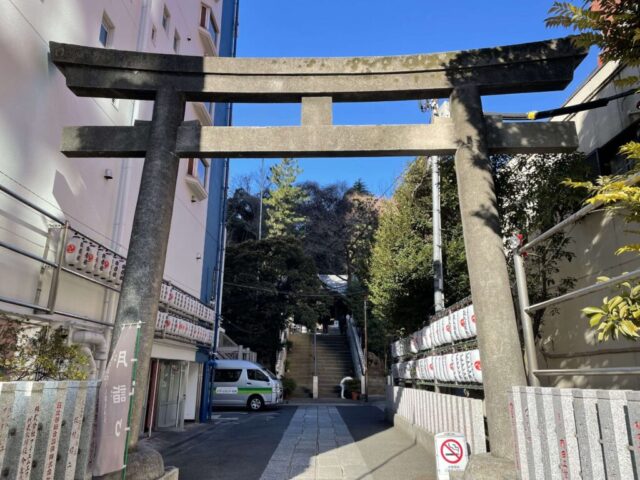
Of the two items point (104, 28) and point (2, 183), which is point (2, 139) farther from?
point (104, 28)

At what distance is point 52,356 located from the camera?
4.81 meters

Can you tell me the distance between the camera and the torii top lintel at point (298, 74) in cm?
646

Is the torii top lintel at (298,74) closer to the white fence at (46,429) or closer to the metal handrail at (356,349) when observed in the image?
the white fence at (46,429)

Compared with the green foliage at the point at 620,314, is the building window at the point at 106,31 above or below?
above

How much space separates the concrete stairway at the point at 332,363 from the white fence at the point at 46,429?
87.5 feet

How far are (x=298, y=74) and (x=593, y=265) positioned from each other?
6151 mm

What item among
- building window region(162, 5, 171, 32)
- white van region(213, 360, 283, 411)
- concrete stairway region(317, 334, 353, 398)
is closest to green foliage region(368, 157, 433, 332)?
building window region(162, 5, 171, 32)

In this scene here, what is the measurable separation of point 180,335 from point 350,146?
27.7ft

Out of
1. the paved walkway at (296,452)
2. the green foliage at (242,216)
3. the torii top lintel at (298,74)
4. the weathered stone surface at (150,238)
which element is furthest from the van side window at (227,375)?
the green foliage at (242,216)

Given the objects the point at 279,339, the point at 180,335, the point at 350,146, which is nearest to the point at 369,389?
the point at 279,339

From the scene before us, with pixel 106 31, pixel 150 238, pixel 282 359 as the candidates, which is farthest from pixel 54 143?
pixel 282 359

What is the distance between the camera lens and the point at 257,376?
21438 millimetres

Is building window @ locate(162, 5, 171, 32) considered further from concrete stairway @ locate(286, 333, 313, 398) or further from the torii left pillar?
concrete stairway @ locate(286, 333, 313, 398)

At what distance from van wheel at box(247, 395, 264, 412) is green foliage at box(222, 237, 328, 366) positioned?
7.65 m
